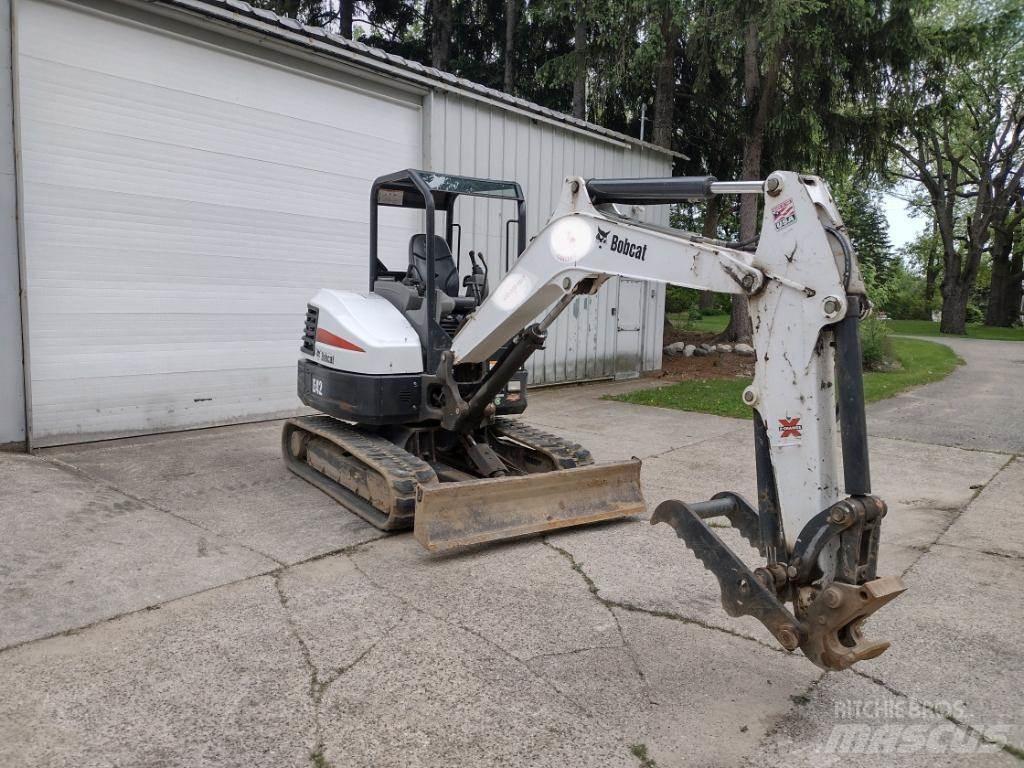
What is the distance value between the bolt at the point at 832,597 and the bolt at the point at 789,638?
187 millimetres

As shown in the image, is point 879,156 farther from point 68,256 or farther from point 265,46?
point 68,256

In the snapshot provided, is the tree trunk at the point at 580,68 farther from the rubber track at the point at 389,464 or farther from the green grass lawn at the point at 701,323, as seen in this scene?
the rubber track at the point at 389,464

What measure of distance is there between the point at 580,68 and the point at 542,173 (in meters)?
5.23

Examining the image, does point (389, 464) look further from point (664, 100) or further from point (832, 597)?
point (664, 100)

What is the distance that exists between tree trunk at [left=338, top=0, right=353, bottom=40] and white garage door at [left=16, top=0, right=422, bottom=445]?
48.0 ft

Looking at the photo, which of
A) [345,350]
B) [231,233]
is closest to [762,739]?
[345,350]

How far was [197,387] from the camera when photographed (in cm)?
825

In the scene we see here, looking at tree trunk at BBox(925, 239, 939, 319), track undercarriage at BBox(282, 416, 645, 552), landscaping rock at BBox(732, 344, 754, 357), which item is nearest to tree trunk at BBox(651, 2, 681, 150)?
landscaping rock at BBox(732, 344, 754, 357)

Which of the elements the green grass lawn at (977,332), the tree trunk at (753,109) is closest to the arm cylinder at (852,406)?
the tree trunk at (753,109)

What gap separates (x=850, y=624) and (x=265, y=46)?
26.9 feet

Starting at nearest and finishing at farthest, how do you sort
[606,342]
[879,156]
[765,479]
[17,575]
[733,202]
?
1. [765,479]
2. [17,575]
3. [606,342]
4. [879,156]
5. [733,202]

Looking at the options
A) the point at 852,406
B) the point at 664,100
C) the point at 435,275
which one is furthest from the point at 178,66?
the point at 664,100

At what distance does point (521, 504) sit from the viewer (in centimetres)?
501

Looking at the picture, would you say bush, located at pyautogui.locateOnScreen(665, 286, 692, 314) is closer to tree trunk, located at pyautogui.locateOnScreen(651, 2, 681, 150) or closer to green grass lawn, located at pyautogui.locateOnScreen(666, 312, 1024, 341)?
green grass lawn, located at pyautogui.locateOnScreen(666, 312, 1024, 341)
